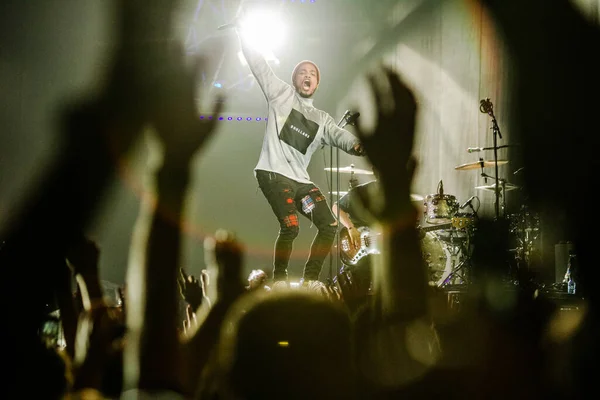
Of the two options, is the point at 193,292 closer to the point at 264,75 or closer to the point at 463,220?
the point at 264,75

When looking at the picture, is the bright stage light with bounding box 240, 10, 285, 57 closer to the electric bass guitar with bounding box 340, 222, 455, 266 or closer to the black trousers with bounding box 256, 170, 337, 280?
the black trousers with bounding box 256, 170, 337, 280

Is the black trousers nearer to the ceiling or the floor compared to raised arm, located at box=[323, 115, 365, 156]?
nearer to the floor

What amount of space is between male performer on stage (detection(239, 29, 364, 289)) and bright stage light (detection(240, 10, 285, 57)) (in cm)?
141

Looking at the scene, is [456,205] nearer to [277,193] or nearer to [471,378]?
[277,193]

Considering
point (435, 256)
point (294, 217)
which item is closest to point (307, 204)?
point (294, 217)

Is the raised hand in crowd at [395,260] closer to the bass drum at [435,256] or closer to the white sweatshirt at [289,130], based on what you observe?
the white sweatshirt at [289,130]

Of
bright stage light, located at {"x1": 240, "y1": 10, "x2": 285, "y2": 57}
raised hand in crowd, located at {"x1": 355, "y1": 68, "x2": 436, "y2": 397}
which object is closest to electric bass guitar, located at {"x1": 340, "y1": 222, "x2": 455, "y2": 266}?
bright stage light, located at {"x1": 240, "y1": 10, "x2": 285, "y2": 57}

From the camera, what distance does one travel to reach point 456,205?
20.0 ft

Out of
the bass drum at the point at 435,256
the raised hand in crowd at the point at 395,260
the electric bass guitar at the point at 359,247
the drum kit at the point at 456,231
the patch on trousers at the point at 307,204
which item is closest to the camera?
the raised hand in crowd at the point at 395,260

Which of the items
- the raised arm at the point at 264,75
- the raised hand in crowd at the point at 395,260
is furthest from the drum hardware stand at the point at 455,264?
the raised hand in crowd at the point at 395,260

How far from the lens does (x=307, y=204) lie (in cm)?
512

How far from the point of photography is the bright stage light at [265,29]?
6730 millimetres

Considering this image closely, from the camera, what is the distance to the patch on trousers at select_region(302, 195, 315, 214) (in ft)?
16.7

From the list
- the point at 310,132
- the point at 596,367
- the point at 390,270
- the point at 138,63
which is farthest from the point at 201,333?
the point at 138,63
